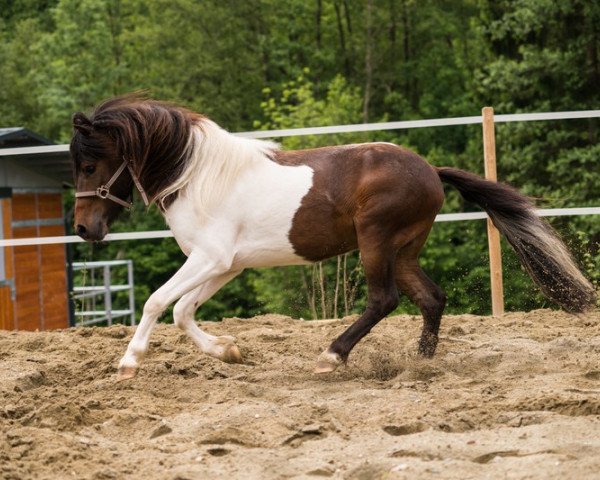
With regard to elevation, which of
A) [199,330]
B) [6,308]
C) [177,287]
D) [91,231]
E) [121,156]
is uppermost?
[121,156]

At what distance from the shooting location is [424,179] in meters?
5.41

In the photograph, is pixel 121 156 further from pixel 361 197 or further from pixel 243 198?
pixel 361 197

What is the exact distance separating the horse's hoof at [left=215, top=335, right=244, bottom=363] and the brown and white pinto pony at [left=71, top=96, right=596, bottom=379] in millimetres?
19

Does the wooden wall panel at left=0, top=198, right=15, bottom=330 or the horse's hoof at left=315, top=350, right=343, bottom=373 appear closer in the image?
the horse's hoof at left=315, top=350, right=343, bottom=373

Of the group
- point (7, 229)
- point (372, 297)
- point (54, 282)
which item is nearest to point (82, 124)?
point (372, 297)

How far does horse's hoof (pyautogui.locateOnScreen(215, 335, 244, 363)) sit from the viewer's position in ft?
18.5

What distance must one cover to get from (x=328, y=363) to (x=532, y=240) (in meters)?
1.49

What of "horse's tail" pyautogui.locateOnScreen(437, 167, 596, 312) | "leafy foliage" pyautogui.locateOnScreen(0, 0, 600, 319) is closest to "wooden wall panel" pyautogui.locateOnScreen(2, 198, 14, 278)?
"leafy foliage" pyautogui.locateOnScreen(0, 0, 600, 319)

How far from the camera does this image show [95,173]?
551 centimetres

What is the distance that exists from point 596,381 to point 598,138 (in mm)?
15272

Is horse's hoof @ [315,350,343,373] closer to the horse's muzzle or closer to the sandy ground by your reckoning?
the sandy ground

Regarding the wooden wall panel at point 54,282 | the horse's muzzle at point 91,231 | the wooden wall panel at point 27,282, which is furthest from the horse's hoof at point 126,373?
the wooden wall panel at point 54,282

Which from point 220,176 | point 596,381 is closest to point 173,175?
point 220,176

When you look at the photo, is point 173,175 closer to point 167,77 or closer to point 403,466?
point 403,466
